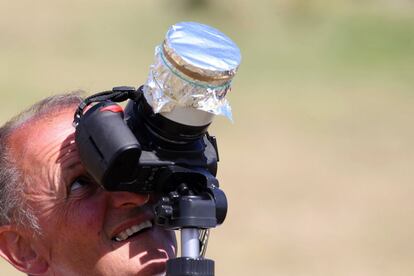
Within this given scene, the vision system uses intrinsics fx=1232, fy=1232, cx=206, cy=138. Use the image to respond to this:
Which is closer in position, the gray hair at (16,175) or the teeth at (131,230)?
the teeth at (131,230)

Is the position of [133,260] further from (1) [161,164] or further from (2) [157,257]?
(1) [161,164]

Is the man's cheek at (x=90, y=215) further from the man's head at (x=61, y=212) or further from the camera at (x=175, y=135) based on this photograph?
the camera at (x=175, y=135)

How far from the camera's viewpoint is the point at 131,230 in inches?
135

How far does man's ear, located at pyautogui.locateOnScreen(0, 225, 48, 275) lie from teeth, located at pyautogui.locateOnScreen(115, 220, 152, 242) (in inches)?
12.4

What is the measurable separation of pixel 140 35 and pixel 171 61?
13423 mm

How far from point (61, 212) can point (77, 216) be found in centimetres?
7

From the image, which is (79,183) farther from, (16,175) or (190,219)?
(190,219)

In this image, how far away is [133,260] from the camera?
339 centimetres

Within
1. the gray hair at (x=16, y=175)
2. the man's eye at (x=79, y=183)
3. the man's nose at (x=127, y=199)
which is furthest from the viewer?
the gray hair at (x=16, y=175)

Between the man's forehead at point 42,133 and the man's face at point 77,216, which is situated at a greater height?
the man's forehead at point 42,133

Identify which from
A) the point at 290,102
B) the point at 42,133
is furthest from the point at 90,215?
the point at 290,102

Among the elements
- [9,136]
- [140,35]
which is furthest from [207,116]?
[140,35]

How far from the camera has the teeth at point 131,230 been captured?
343 centimetres

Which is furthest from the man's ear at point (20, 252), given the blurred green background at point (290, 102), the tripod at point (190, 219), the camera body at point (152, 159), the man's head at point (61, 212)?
the blurred green background at point (290, 102)
